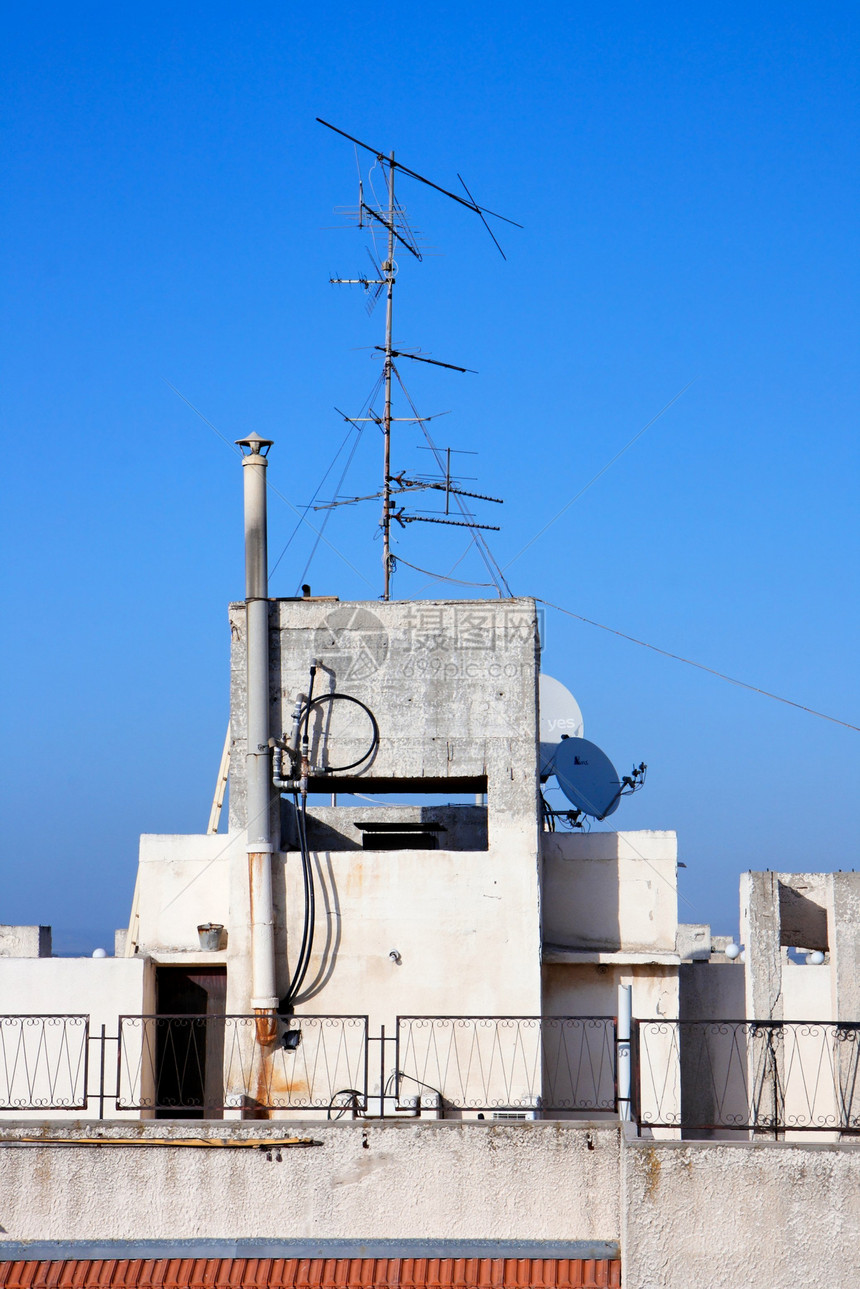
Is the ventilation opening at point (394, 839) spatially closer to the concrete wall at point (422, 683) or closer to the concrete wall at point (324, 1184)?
the concrete wall at point (422, 683)

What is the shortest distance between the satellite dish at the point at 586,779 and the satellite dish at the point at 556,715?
1.13 ft

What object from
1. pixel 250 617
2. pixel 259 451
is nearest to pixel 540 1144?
pixel 250 617

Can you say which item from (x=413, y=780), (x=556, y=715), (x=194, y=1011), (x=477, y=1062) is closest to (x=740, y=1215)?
(x=477, y=1062)

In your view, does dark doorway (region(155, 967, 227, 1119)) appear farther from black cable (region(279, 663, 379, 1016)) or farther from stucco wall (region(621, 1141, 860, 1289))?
stucco wall (region(621, 1141, 860, 1289))

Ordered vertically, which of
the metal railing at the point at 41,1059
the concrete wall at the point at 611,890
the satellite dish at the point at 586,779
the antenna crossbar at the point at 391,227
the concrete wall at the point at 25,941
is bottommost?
the metal railing at the point at 41,1059

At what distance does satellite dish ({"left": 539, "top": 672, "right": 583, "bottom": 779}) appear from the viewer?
24.1m

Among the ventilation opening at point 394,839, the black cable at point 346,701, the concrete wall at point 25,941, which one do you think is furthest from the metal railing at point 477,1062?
the concrete wall at point 25,941

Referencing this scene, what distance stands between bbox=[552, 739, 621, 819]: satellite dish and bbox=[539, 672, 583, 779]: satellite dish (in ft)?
1.13

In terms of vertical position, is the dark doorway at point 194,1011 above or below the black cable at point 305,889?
below

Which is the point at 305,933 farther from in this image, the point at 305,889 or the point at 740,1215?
A: the point at 740,1215

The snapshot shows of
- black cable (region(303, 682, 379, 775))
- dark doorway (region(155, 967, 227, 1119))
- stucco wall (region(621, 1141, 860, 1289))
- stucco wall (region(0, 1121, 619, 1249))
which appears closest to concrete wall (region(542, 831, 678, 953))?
black cable (region(303, 682, 379, 775))

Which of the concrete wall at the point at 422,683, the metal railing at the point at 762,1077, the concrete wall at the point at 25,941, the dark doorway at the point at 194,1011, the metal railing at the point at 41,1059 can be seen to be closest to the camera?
the metal railing at the point at 41,1059

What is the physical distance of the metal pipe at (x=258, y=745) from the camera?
61.5ft

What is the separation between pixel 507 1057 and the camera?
61.2 ft
